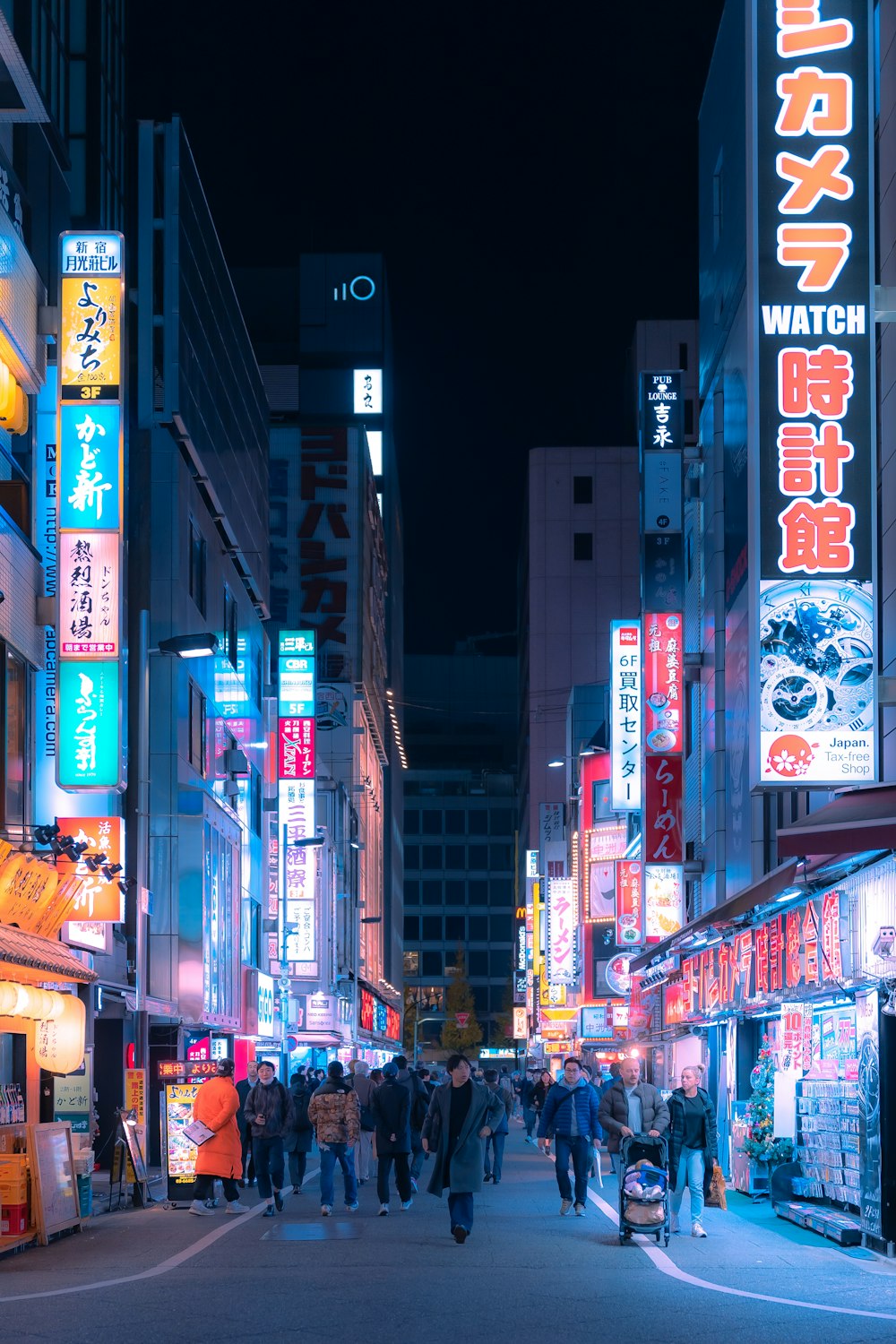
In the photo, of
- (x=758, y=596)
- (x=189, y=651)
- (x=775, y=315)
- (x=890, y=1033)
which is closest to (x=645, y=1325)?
(x=890, y=1033)

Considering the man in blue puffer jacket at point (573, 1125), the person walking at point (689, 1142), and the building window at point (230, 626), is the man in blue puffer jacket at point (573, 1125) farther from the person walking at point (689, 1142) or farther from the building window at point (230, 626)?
the building window at point (230, 626)

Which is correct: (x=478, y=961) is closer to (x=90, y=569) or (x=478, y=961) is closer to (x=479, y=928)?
(x=479, y=928)

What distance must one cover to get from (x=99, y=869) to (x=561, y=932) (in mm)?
43498

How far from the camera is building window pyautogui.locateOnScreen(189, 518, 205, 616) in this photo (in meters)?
37.3

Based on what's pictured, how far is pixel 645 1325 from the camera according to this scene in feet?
38.1

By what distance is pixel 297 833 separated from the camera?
49938 millimetres

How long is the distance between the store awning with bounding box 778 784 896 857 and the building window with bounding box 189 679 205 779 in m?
22.4

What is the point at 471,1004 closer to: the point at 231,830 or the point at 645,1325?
the point at 231,830

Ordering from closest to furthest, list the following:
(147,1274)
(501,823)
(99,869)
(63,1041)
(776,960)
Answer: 1. (147,1274)
2. (63,1041)
3. (776,960)
4. (99,869)
5. (501,823)

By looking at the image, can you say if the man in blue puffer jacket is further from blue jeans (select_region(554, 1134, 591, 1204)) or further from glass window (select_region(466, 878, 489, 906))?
glass window (select_region(466, 878, 489, 906))

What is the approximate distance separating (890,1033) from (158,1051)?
21660mm

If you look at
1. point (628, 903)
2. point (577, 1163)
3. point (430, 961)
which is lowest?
point (430, 961)

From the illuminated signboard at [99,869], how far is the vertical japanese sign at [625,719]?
1748cm

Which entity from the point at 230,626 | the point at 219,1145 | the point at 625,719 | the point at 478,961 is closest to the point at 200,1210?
the point at 219,1145
